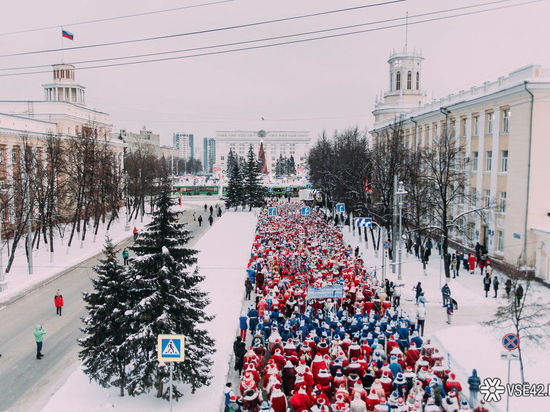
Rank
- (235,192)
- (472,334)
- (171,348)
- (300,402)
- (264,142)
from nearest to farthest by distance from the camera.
Result: 1. (171,348)
2. (300,402)
3. (472,334)
4. (235,192)
5. (264,142)

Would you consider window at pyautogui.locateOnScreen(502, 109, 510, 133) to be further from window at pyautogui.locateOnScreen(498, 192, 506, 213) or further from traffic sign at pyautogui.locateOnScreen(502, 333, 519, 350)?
traffic sign at pyautogui.locateOnScreen(502, 333, 519, 350)

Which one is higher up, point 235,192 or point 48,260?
point 235,192

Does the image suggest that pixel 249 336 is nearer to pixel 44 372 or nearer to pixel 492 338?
pixel 44 372

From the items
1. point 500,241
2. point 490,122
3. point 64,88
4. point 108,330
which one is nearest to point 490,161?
point 490,122

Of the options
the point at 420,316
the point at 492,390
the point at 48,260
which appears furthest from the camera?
the point at 48,260

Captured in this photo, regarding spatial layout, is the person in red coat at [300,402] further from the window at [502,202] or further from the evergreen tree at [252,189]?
the evergreen tree at [252,189]

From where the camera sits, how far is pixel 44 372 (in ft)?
39.8

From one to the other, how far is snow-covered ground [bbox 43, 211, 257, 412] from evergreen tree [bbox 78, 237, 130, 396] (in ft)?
1.29

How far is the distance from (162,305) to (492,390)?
290 inches

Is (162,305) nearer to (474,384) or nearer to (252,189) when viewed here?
(474,384)

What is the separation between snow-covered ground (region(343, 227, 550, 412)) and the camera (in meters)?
11.1

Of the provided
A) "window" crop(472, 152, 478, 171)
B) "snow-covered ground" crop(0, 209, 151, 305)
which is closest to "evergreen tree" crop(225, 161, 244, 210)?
"snow-covered ground" crop(0, 209, 151, 305)

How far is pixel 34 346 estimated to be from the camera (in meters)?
13.9

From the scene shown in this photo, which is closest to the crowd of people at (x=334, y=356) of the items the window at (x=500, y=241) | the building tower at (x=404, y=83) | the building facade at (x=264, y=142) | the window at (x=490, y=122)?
the window at (x=500, y=241)
